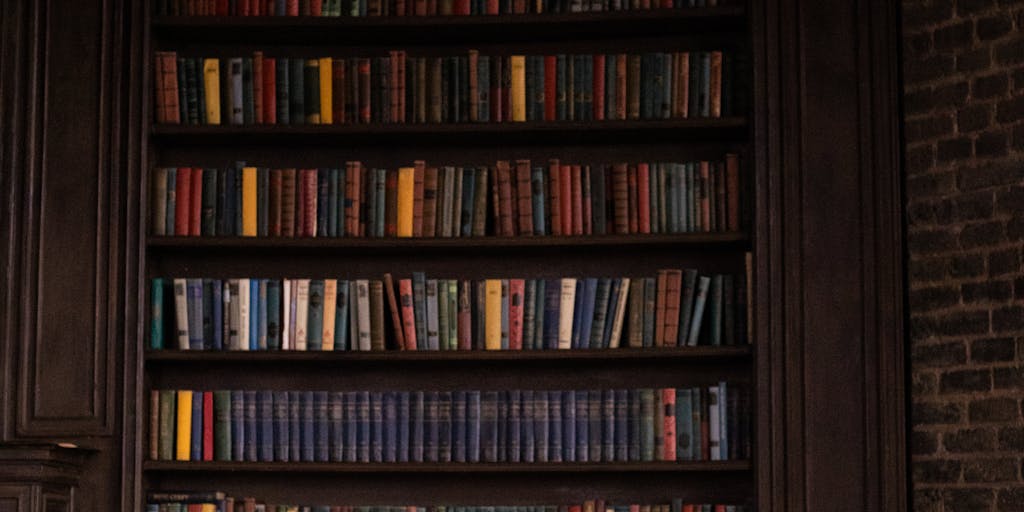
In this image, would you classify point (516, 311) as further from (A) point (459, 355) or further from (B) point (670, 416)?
(B) point (670, 416)

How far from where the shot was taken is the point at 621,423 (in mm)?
5598

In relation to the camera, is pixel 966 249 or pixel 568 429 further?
pixel 568 429

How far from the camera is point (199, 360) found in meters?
5.76

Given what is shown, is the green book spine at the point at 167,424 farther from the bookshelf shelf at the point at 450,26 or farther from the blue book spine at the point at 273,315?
the bookshelf shelf at the point at 450,26

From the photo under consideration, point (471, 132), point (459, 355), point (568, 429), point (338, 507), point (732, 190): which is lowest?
point (338, 507)

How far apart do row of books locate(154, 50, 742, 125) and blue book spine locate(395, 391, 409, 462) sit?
2.97 ft

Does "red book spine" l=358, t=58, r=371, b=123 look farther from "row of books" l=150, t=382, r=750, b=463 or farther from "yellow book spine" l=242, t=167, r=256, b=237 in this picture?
"row of books" l=150, t=382, r=750, b=463

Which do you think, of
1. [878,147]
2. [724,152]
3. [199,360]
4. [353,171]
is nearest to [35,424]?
[199,360]

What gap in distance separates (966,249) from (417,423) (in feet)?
5.88

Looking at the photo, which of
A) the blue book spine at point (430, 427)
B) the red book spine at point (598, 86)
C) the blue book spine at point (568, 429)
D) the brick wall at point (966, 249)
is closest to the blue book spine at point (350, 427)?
the blue book spine at point (430, 427)


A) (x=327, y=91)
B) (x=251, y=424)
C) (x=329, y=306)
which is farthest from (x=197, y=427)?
(x=327, y=91)

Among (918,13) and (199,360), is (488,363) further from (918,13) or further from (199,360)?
(918,13)

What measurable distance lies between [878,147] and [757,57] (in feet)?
1.57

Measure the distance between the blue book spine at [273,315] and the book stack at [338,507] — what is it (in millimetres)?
506
